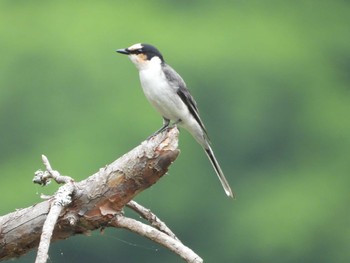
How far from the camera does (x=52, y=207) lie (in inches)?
98.7

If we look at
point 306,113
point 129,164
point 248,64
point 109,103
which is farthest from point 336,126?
point 129,164

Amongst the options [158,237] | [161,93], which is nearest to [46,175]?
[158,237]

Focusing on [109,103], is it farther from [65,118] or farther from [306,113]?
[306,113]

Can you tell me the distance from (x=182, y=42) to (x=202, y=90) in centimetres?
82

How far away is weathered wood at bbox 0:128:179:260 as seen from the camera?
2.54 meters

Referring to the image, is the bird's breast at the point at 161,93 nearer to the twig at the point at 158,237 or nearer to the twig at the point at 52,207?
the twig at the point at 52,207

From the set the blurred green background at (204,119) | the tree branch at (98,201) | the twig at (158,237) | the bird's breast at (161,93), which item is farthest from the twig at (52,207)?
the blurred green background at (204,119)

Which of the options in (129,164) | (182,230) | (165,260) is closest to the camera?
(129,164)

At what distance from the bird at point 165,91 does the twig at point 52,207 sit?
928mm

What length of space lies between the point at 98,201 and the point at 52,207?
0.39ft

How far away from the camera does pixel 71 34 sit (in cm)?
1059

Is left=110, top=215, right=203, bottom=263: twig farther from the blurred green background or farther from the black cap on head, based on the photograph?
the blurred green background

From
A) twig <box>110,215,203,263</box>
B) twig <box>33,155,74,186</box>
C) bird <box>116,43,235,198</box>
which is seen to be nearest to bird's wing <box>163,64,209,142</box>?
bird <box>116,43,235,198</box>

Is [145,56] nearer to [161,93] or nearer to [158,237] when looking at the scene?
[161,93]
